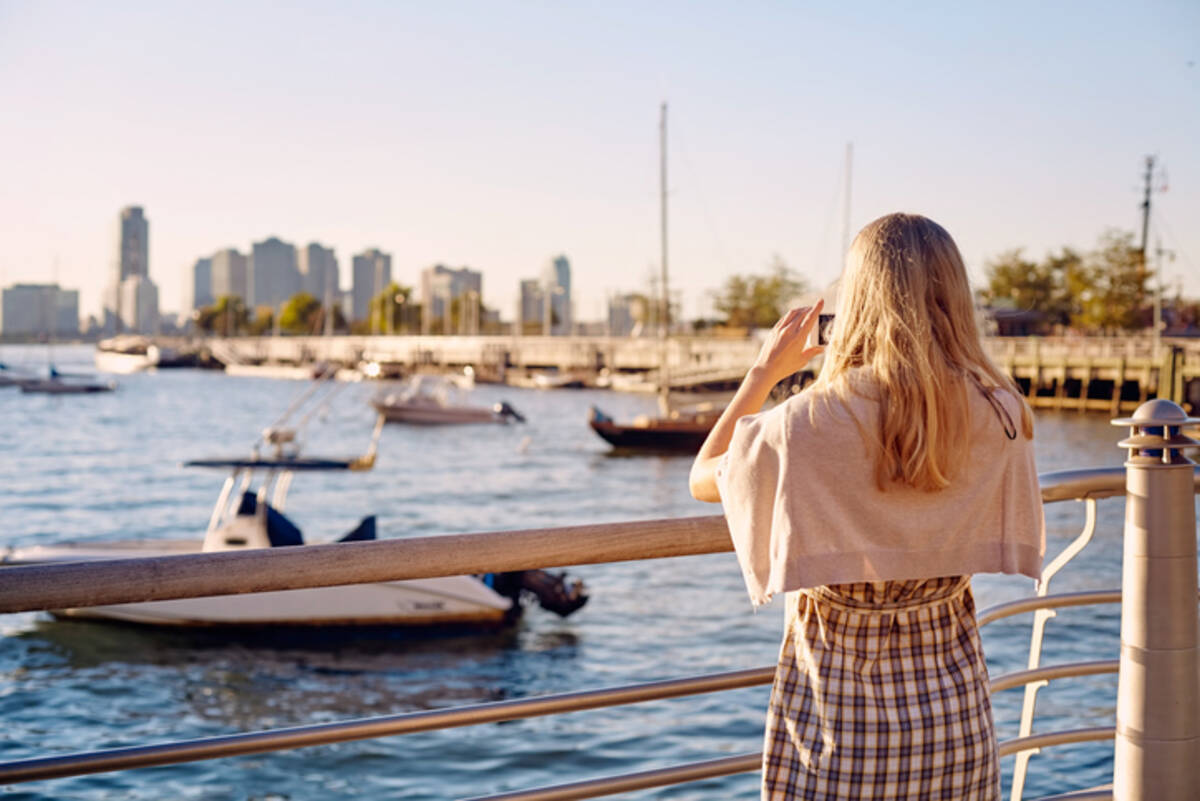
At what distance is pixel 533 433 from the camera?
56.9 meters

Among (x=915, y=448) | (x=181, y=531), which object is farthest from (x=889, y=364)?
(x=181, y=531)

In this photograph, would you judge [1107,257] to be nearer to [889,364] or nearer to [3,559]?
[3,559]

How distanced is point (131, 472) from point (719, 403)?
27.3 metres

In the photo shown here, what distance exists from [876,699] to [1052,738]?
125cm

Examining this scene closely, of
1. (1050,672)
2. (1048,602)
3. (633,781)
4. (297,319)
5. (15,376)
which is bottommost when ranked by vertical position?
(15,376)

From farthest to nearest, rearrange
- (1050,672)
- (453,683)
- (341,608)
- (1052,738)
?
(341,608), (453,683), (1052,738), (1050,672)

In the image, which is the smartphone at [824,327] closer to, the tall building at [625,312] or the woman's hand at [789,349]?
the woman's hand at [789,349]

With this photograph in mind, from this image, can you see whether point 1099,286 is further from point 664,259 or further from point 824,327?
point 824,327

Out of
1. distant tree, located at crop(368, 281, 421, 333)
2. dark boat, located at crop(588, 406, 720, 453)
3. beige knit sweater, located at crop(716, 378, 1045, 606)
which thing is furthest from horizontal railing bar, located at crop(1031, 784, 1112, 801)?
distant tree, located at crop(368, 281, 421, 333)

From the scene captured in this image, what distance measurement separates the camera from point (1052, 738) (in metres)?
2.85

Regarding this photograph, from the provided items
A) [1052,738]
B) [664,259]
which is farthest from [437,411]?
[1052,738]

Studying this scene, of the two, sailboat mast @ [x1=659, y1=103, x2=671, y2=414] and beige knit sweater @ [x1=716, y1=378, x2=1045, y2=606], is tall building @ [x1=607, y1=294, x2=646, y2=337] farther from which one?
beige knit sweater @ [x1=716, y1=378, x2=1045, y2=606]

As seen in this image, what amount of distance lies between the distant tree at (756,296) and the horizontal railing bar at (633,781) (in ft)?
381

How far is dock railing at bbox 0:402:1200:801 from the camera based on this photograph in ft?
6.57
